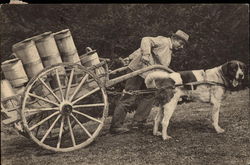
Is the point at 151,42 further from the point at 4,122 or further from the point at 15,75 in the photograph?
the point at 4,122

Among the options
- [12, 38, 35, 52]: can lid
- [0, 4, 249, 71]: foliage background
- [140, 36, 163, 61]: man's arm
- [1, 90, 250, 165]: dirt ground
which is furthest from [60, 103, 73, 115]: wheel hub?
[140, 36, 163, 61]: man's arm

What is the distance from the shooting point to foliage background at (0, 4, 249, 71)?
460cm

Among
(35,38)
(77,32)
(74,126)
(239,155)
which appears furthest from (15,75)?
(239,155)

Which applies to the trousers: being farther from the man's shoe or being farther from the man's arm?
the man's arm

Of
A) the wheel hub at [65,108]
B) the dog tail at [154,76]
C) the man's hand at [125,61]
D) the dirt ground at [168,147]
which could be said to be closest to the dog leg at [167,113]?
the dirt ground at [168,147]

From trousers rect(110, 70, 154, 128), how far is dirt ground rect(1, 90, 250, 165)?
0.67 ft

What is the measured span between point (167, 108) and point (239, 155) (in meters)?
1.06

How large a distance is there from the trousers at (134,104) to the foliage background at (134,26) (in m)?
0.42

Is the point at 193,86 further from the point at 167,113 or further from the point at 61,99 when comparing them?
the point at 61,99

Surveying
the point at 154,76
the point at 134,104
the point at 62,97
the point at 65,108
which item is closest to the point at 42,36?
the point at 62,97

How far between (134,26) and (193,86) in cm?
112

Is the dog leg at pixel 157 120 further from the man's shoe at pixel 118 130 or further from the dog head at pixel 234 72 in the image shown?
the dog head at pixel 234 72

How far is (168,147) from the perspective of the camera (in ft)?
15.5

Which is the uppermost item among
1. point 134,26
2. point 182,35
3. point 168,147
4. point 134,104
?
point 134,26
